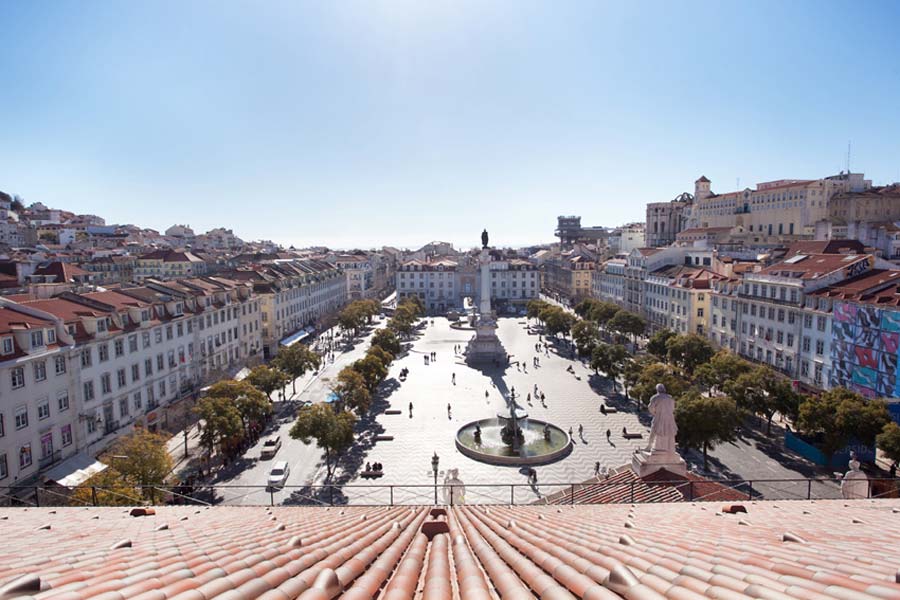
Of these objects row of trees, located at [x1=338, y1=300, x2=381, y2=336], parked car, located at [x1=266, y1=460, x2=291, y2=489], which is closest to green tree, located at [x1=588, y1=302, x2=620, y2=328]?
row of trees, located at [x1=338, y1=300, x2=381, y2=336]

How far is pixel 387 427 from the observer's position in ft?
137

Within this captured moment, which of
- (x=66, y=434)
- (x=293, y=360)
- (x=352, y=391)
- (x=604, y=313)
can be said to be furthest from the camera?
(x=604, y=313)

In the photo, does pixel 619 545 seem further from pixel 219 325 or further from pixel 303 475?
pixel 219 325

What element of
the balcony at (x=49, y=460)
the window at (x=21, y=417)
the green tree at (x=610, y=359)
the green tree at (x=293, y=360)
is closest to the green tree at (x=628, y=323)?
the green tree at (x=610, y=359)

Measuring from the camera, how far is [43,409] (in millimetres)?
27922

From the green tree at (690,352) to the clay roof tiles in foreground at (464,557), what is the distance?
37.8 metres

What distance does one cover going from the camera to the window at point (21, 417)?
85.7 feet

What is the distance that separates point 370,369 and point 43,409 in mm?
22634

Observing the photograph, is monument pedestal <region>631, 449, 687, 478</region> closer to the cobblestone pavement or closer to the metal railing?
the metal railing

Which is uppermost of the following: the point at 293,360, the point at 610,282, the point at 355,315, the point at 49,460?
the point at 610,282

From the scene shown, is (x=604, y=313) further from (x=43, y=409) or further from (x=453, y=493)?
(x=43, y=409)

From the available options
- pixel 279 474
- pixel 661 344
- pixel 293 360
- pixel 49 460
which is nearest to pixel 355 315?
pixel 293 360

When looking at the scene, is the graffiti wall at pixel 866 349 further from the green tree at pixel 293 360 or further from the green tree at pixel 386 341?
the green tree at pixel 293 360

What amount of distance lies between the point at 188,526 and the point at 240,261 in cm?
10045
